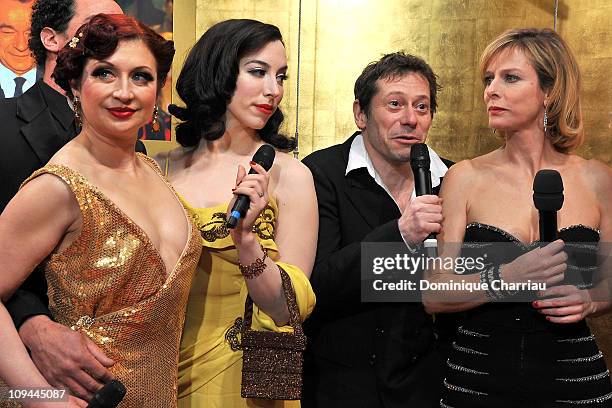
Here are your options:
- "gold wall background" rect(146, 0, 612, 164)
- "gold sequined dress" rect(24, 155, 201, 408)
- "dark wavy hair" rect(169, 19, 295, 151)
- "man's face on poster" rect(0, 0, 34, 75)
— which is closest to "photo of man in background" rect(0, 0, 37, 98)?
"man's face on poster" rect(0, 0, 34, 75)

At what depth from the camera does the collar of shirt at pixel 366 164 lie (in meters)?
2.91

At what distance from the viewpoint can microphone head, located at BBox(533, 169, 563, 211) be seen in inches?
88.5

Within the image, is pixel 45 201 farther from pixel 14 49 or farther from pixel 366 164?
pixel 14 49

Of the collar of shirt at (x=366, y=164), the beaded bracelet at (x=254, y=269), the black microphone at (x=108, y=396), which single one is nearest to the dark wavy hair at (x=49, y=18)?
the beaded bracelet at (x=254, y=269)

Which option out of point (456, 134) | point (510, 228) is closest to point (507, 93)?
point (510, 228)

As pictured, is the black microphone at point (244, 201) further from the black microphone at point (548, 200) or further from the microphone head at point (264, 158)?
the black microphone at point (548, 200)

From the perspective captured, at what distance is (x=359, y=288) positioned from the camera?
2.71 metres

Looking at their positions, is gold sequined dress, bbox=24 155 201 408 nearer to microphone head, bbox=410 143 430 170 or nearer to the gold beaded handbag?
the gold beaded handbag

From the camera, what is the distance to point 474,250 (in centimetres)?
261

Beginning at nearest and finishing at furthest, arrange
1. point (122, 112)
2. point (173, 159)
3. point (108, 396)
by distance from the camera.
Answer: point (108, 396) < point (122, 112) < point (173, 159)

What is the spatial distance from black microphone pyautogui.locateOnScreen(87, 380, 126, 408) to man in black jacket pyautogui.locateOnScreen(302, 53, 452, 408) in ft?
3.26

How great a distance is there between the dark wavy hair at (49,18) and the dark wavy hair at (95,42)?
0.49m

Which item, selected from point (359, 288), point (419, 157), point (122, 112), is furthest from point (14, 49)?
point (419, 157)

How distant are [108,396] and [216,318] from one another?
65cm
